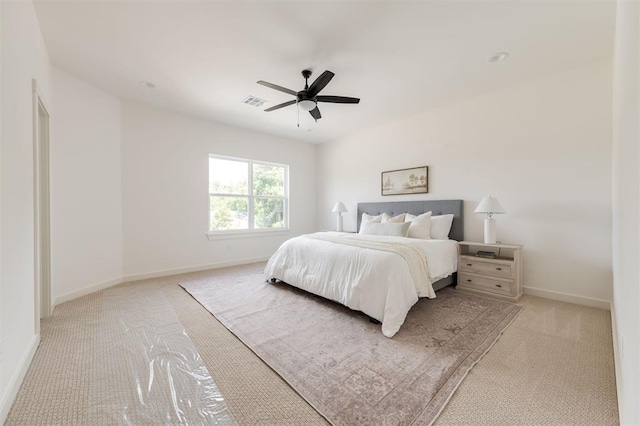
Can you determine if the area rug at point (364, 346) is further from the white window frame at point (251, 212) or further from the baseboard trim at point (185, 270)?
the white window frame at point (251, 212)

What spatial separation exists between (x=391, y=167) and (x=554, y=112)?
2.28 meters

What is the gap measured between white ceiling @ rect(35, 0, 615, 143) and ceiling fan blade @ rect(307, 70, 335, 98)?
0.36 meters

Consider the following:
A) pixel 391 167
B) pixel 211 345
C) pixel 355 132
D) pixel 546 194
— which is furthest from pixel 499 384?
pixel 355 132

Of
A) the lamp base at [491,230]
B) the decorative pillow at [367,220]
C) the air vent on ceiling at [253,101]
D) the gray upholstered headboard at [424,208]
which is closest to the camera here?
the lamp base at [491,230]

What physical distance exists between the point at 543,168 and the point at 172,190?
17.5ft

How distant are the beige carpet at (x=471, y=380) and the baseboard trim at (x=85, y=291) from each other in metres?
0.58

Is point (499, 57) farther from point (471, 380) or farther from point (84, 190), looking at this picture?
point (84, 190)

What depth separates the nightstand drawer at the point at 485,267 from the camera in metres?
3.04

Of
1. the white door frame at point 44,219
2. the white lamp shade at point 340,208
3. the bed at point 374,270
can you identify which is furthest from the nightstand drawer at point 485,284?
the white door frame at point 44,219

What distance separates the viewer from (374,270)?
2.43 meters

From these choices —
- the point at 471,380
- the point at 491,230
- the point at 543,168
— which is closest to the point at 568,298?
the point at 491,230

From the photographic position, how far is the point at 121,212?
3770mm

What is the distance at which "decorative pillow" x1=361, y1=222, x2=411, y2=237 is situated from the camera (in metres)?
3.70

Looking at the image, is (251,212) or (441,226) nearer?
(441,226)
